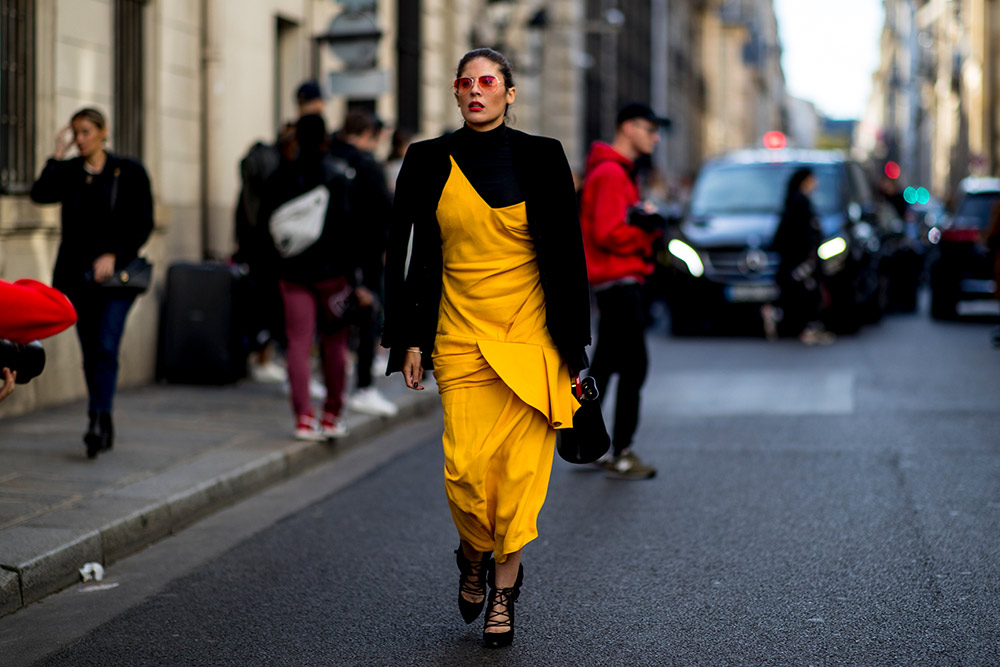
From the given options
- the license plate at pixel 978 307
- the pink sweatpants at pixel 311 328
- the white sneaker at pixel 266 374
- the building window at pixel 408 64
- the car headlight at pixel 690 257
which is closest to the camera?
the pink sweatpants at pixel 311 328

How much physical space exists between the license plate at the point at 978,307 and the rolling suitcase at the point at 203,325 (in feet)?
33.2

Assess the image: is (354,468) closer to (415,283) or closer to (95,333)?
(95,333)

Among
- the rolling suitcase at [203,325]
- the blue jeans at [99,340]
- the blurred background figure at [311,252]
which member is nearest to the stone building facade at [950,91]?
the rolling suitcase at [203,325]

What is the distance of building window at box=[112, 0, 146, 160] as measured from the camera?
11180mm

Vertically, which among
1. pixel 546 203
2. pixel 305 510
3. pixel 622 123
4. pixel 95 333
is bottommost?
pixel 305 510

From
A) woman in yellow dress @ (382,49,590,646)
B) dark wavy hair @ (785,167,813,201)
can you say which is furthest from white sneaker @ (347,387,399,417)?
dark wavy hair @ (785,167,813,201)

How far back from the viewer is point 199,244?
41.1 ft

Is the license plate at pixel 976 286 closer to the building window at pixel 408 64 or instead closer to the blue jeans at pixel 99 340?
the building window at pixel 408 64

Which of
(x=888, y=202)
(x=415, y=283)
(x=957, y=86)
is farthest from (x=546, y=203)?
(x=957, y=86)

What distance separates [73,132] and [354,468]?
7.74ft

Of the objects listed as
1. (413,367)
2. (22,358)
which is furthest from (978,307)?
(22,358)

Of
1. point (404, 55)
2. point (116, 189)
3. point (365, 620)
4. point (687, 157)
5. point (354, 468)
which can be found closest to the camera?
point (365, 620)

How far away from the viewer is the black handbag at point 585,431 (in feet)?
15.4

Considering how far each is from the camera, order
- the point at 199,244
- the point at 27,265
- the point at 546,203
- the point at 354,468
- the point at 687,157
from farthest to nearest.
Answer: the point at 687,157 → the point at 199,244 → the point at 27,265 → the point at 354,468 → the point at 546,203
